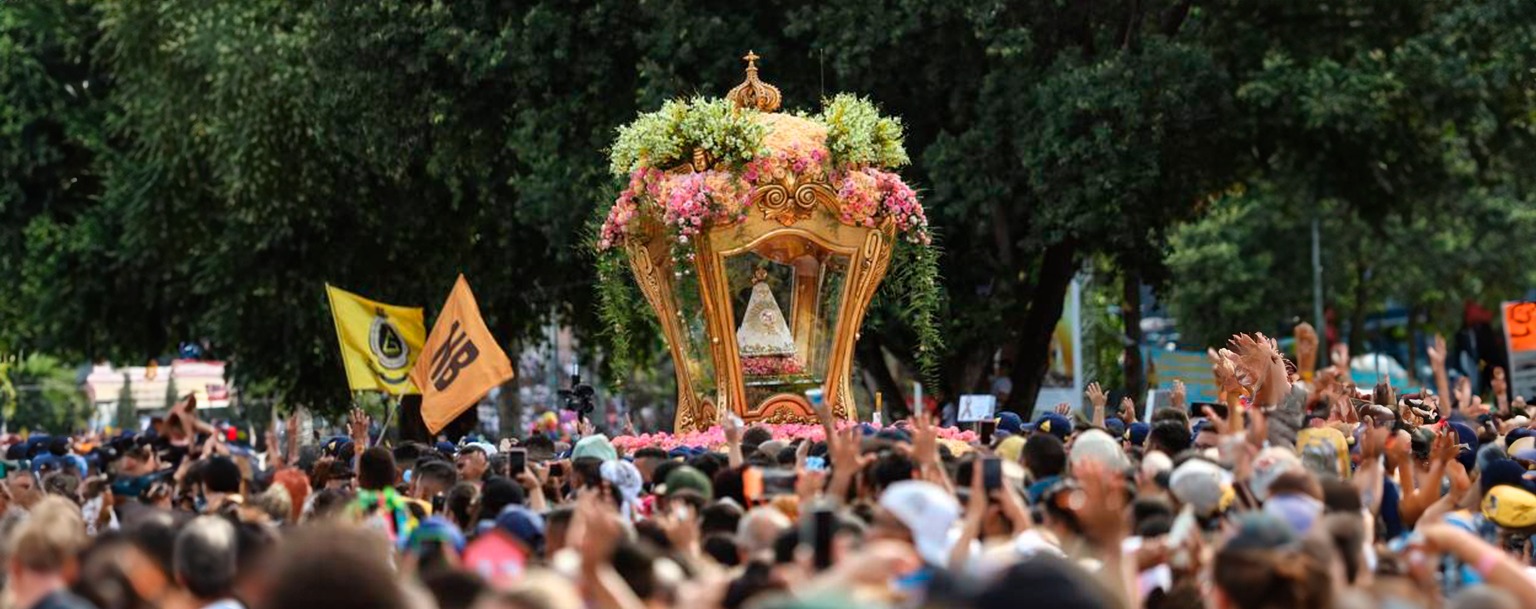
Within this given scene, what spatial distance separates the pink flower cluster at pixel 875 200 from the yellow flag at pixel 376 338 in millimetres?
6231

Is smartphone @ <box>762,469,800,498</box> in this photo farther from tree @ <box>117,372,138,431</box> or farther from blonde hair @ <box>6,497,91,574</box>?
tree @ <box>117,372,138,431</box>

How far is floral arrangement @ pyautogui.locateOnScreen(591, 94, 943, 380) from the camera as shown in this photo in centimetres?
1855

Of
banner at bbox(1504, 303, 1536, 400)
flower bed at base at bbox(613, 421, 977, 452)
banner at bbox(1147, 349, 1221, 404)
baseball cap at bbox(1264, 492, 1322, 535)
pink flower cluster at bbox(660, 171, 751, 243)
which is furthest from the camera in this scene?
banner at bbox(1147, 349, 1221, 404)

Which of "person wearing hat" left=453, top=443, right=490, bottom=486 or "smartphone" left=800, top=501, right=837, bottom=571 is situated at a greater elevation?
"person wearing hat" left=453, top=443, right=490, bottom=486

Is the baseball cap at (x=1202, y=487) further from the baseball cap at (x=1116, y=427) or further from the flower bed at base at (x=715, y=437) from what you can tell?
the flower bed at base at (x=715, y=437)

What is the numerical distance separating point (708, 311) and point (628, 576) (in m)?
11.1

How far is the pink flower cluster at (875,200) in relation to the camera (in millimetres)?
18766

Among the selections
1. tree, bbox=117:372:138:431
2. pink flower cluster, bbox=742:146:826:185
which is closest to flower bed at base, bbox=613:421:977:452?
pink flower cluster, bbox=742:146:826:185

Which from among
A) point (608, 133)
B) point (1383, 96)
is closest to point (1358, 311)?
point (1383, 96)

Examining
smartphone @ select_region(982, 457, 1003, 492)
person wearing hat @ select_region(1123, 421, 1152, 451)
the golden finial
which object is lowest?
smartphone @ select_region(982, 457, 1003, 492)

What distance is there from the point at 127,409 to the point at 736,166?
30050mm

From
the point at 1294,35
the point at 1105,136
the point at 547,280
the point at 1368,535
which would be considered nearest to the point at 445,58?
the point at 547,280

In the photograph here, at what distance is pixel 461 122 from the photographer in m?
30.1

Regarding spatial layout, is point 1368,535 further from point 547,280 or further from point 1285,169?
point 547,280
